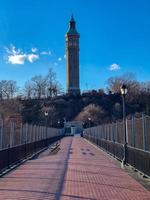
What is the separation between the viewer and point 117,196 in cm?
1257

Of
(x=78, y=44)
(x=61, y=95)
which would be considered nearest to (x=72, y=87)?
(x=61, y=95)

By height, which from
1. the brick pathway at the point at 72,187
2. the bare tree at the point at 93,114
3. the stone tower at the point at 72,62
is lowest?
the brick pathway at the point at 72,187

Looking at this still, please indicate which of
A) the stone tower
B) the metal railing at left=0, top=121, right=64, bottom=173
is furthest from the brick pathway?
the stone tower

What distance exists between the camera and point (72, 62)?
190500 mm

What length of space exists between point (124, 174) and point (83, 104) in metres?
168

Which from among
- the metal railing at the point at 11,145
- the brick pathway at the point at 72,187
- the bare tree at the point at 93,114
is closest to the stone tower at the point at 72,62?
the bare tree at the point at 93,114

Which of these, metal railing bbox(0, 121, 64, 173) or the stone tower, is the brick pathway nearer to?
metal railing bbox(0, 121, 64, 173)

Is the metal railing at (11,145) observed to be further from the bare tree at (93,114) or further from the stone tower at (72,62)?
the stone tower at (72,62)

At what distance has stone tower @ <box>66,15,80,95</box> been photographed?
189613 millimetres

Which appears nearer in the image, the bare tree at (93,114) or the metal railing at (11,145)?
the metal railing at (11,145)

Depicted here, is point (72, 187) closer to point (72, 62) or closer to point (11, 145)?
point (11, 145)

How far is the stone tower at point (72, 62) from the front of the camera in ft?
622

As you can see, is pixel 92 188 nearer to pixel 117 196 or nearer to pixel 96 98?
pixel 117 196

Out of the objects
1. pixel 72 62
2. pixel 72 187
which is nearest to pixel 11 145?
pixel 72 187
